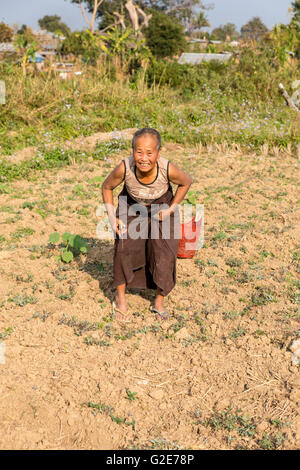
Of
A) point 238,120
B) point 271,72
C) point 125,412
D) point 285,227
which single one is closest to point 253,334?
point 125,412

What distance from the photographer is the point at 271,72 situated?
1098cm

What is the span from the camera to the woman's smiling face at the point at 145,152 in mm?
2717

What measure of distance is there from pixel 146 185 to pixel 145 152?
0.28 m

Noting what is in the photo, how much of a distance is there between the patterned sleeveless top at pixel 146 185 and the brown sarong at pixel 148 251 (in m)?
0.06

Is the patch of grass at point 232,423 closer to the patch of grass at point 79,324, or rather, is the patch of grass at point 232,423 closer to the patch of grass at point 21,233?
the patch of grass at point 79,324

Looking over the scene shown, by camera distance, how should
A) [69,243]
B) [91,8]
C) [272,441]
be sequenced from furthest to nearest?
1. [91,8]
2. [69,243]
3. [272,441]

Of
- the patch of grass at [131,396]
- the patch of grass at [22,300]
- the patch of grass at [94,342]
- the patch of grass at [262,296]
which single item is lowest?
the patch of grass at [131,396]

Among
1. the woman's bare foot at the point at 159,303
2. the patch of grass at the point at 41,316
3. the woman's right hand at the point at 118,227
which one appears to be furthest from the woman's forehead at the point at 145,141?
the patch of grass at the point at 41,316

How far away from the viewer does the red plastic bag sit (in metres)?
4.11

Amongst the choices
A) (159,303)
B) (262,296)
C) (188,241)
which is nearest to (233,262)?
(188,241)

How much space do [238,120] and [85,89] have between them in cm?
302

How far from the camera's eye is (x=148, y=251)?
3.18 meters

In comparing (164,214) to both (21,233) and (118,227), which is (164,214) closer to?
(118,227)
